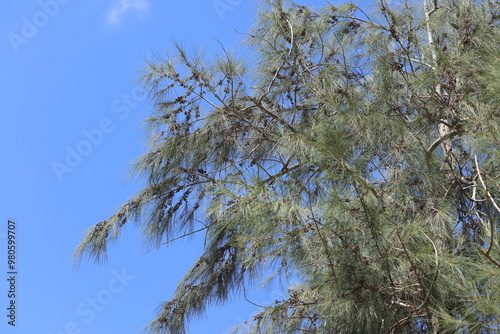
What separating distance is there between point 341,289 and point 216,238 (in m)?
1.07

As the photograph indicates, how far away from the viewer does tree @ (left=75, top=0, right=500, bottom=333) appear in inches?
92.2

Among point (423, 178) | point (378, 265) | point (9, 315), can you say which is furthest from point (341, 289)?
point (9, 315)

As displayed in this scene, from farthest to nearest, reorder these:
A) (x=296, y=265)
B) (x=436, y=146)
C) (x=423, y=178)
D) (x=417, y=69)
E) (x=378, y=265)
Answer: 1. (x=417, y=69)
2. (x=436, y=146)
3. (x=423, y=178)
4. (x=296, y=265)
5. (x=378, y=265)

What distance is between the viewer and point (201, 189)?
11.0 ft

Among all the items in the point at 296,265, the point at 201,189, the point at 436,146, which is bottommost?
the point at 296,265

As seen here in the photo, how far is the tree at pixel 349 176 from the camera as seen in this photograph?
2.34 metres

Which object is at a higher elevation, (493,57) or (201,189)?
(201,189)

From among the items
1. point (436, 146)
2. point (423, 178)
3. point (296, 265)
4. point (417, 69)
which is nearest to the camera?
point (296, 265)

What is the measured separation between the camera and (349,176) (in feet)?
8.05

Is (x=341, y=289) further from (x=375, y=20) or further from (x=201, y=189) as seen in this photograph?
(x=375, y=20)

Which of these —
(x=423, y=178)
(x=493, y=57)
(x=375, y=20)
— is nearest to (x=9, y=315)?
(x=423, y=178)

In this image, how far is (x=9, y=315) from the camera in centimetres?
342

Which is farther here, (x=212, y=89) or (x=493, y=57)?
(x=212, y=89)

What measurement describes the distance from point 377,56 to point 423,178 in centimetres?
72
